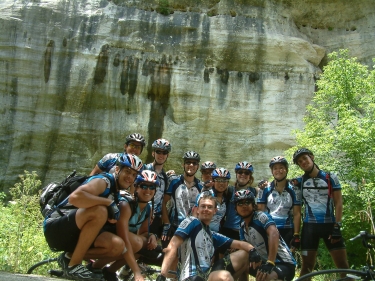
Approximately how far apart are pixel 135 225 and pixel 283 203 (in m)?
2.39

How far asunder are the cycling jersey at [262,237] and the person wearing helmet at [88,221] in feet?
5.37

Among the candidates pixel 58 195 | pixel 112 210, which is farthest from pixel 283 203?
pixel 58 195

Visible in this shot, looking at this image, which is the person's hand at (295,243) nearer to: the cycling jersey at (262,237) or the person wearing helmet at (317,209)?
the person wearing helmet at (317,209)

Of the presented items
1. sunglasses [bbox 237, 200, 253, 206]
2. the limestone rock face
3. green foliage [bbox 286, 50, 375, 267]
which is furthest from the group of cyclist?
the limestone rock face

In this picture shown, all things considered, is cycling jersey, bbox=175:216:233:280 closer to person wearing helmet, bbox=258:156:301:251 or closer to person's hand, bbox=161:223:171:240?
person's hand, bbox=161:223:171:240

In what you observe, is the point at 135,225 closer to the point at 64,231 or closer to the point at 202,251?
the point at 64,231

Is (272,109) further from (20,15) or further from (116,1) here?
(20,15)

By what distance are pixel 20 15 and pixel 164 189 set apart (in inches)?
495

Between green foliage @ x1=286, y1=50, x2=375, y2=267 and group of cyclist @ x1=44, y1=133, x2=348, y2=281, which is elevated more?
green foliage @ x1=286, y1=50, x2=375, y2=267

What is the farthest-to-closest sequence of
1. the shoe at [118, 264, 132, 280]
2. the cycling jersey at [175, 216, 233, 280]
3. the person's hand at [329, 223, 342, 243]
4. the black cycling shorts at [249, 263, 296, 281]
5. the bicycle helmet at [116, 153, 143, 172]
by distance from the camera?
1. the person's hand at [329, 223, 342, 243]
2. the shoe at [118, 264, 132, 280]
3. the bicycle helmet at [116, 153, 143, 172]
4. the black cycling shorts at [249, 263, 296, 281]
5. the cycling jersey at [175, 216, 233, 280]

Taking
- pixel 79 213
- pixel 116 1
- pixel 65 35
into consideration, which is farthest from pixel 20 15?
pixel 79 213

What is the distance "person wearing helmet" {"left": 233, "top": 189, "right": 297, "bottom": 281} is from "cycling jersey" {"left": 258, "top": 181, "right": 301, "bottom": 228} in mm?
1135

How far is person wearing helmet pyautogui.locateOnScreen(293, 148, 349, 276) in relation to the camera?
5750mm

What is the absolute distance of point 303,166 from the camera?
597 cm
